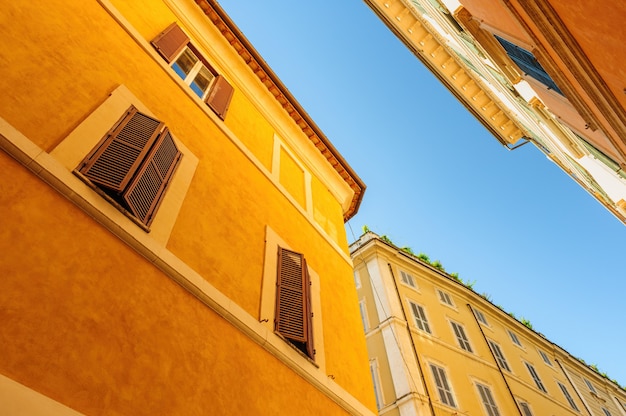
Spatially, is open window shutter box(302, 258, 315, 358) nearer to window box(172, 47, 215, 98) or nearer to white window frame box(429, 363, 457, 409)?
window box(172, 47, 215, 98)

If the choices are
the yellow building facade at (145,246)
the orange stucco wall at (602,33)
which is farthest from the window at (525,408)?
the orange stucco wall at (602,33)

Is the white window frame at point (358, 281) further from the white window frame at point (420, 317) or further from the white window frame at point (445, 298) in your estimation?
the white window frame at point (445, 298)

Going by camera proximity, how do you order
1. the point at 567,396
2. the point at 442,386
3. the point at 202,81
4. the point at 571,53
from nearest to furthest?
1. the point at 571,53
2. the point at 202,81
3. the point at 442,386
4. the point at 567,396

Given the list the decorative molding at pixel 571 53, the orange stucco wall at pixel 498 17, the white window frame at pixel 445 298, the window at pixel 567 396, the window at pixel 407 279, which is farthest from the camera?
the window at pixel 567 396

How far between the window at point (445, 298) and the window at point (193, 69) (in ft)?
52.9

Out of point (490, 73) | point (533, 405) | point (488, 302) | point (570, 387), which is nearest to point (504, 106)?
point (490, 73)

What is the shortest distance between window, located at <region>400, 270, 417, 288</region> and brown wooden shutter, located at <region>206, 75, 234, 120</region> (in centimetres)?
1401

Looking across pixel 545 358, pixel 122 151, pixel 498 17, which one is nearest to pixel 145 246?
pixel 122 151

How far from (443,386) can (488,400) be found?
266 cm

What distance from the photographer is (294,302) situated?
17.3 ft

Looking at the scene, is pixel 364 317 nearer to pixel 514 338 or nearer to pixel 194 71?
pixel 514 338

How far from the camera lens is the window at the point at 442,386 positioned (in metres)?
14.5

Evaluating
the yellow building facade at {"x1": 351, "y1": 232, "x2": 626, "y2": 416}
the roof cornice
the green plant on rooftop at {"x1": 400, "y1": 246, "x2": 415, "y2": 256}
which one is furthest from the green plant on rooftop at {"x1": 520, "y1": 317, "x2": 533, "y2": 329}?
the roof cornice

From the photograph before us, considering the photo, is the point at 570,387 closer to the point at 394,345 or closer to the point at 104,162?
the point at 394,345
